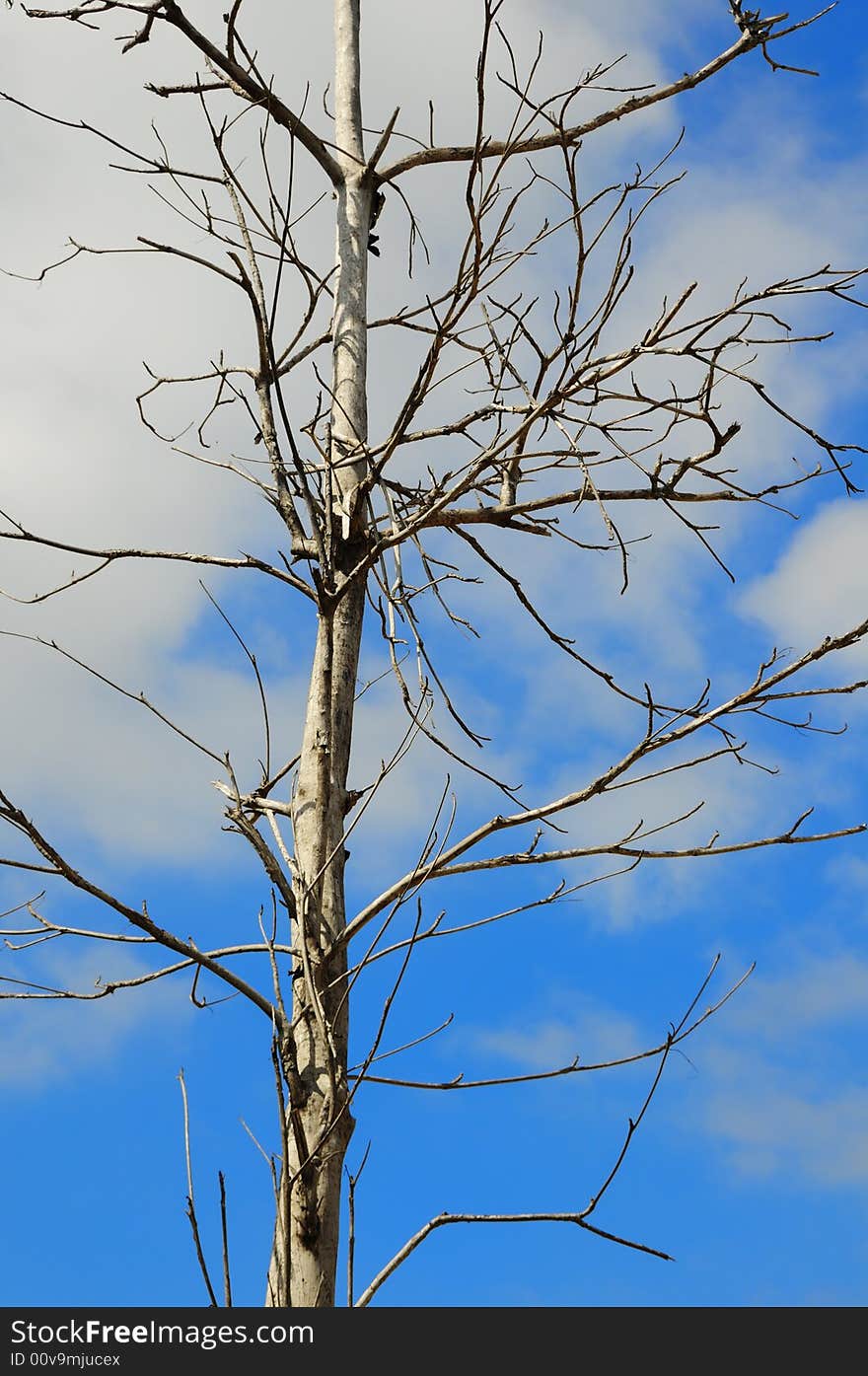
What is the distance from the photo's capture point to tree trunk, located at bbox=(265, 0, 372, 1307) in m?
2.65

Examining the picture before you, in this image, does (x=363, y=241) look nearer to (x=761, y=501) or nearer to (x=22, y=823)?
(x=761, y=501)

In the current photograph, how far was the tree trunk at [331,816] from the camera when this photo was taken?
8.70ft

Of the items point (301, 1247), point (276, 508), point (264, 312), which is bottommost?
point (301, 1247)

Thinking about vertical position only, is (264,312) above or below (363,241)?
below

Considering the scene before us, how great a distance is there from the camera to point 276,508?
11.8 feet

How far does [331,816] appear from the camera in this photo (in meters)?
3.17

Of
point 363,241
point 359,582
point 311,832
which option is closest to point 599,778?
point 311,832
